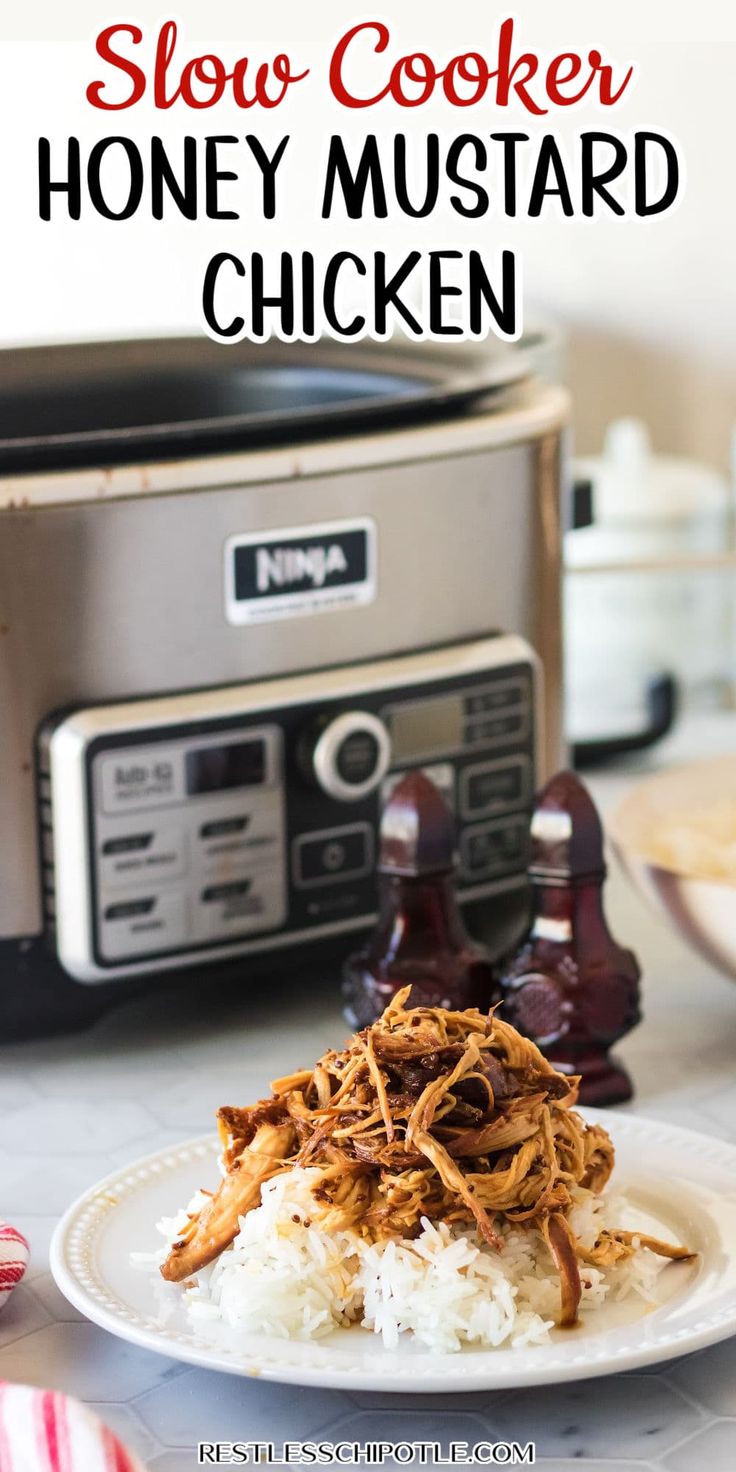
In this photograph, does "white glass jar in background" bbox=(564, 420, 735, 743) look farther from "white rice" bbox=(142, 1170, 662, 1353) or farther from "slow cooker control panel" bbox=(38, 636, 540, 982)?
"white rice" bbox=(142, 1170, 662, 1353)

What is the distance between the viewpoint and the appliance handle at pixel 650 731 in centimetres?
139

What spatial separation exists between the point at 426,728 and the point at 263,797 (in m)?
0.10

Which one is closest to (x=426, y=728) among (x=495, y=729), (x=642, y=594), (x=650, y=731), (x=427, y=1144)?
(x=495, y=729)

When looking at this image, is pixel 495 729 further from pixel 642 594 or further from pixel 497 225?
pixel 497 225

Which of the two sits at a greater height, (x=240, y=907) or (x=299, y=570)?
(x=299, y=570)

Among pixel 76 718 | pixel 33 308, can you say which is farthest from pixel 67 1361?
pixel 33 308

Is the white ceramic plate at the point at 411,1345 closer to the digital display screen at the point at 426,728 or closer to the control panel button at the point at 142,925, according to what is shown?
the control panel button at the point at 142,925

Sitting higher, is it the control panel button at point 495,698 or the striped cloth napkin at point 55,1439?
the control panel button at point 495,698

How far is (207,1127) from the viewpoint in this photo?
0.82 metres

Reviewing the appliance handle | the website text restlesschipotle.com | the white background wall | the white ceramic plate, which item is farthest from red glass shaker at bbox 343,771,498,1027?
the white background wall

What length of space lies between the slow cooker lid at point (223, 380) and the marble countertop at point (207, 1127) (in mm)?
329

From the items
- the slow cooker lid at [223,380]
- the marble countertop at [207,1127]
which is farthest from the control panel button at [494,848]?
the slow cooker lid at [223,380]

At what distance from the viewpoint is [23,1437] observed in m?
0.50

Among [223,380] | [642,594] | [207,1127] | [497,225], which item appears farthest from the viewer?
[497,225]
